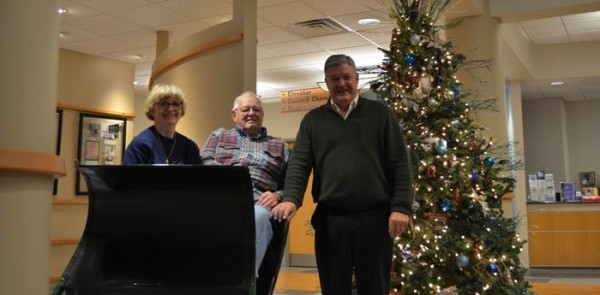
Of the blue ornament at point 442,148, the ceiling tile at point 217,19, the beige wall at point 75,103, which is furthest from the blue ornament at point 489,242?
the beige wall at point 75,103

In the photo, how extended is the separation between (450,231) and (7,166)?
2.77 m

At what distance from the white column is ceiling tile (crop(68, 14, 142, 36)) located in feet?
14.9

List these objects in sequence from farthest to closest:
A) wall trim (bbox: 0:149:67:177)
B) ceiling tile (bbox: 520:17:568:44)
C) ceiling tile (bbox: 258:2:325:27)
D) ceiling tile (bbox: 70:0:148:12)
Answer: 1. ceiling tile (bbox: 520:17:568:44)
2. ceiling tile (bbox: 258:2:325:27)
3. ceiling tile (bbox: 70:0:148:12)
4. wall trim (bbox: 0:149:67:177)

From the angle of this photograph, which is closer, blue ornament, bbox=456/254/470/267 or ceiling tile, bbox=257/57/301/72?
blue ornament, bbox=456/254/470/267

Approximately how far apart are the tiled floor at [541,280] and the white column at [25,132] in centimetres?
346

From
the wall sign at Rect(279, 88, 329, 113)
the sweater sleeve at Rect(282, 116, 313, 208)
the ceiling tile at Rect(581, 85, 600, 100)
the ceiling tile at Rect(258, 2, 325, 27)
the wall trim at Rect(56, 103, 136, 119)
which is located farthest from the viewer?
the ceiling tile at Rect(581, 85, 600, 100)

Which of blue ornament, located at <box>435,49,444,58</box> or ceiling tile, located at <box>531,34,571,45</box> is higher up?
ceiling tile, located at <box>531,34,571,45</box>

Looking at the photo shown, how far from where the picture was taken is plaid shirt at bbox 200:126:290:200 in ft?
8.05

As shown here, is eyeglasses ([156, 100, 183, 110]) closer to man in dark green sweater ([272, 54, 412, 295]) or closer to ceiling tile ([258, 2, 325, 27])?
man in dark green sweater ([272, 54, 412, 295])

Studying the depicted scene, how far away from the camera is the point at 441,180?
358cm

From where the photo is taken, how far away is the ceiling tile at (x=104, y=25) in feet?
19.7

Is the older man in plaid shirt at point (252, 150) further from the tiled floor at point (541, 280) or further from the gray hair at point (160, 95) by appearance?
the tiled floor at point (541, 280)

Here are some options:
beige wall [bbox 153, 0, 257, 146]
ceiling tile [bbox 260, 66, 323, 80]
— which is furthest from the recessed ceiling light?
ceiling tile [bbox 260, 66, 323, 80]

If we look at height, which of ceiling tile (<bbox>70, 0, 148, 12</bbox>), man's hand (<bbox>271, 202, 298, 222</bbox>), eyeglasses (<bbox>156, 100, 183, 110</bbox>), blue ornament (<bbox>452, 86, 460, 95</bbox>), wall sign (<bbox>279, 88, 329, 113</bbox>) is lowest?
man's hand (<bbox>271, 202, 298, 222</bbox>)
